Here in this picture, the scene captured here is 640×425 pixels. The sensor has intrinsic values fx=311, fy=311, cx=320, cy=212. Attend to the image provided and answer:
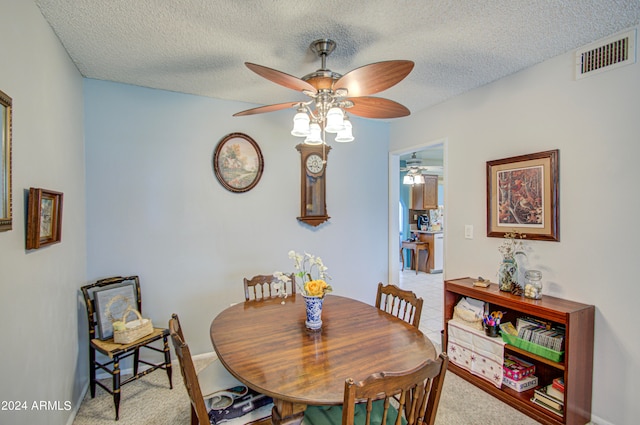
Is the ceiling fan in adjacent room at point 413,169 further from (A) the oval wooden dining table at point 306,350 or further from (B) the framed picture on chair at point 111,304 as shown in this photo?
(B) the framed picture on chair at point 111,304

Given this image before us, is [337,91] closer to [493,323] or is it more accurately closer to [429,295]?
[493,323]

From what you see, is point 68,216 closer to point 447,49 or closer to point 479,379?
point 447,49

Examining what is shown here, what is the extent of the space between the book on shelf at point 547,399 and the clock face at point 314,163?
8.61 feet

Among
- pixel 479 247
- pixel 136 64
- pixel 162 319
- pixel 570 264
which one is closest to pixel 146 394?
pixel 162 319

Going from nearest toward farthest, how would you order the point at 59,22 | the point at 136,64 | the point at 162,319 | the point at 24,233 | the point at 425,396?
the point at 425,396 < the point at 24,233 < the point at 59,22 < the point at 136,64 < the point at 162,319

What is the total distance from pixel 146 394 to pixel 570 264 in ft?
10.7

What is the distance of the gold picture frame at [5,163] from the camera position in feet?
4.05

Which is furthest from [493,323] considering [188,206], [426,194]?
[426,194]

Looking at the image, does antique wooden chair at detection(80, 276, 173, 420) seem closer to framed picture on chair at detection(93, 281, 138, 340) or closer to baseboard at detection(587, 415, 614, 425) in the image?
framed picture on chair at detection(93, 281, 138, 340)

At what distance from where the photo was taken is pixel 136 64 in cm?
235

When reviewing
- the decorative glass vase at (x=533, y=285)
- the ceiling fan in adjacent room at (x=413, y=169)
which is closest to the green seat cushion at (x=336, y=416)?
the decorative glass vase at (x=533, y=285)

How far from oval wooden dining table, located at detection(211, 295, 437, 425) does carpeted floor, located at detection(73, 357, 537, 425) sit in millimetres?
832

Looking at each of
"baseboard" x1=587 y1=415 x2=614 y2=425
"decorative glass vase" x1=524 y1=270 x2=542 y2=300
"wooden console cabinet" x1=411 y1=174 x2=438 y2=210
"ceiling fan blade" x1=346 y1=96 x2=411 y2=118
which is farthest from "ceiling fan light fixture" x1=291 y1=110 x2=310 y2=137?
"wooden console cabinet" x1=411 y1=174 x2=438 y2=210

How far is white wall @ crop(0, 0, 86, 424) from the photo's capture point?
1.32m
